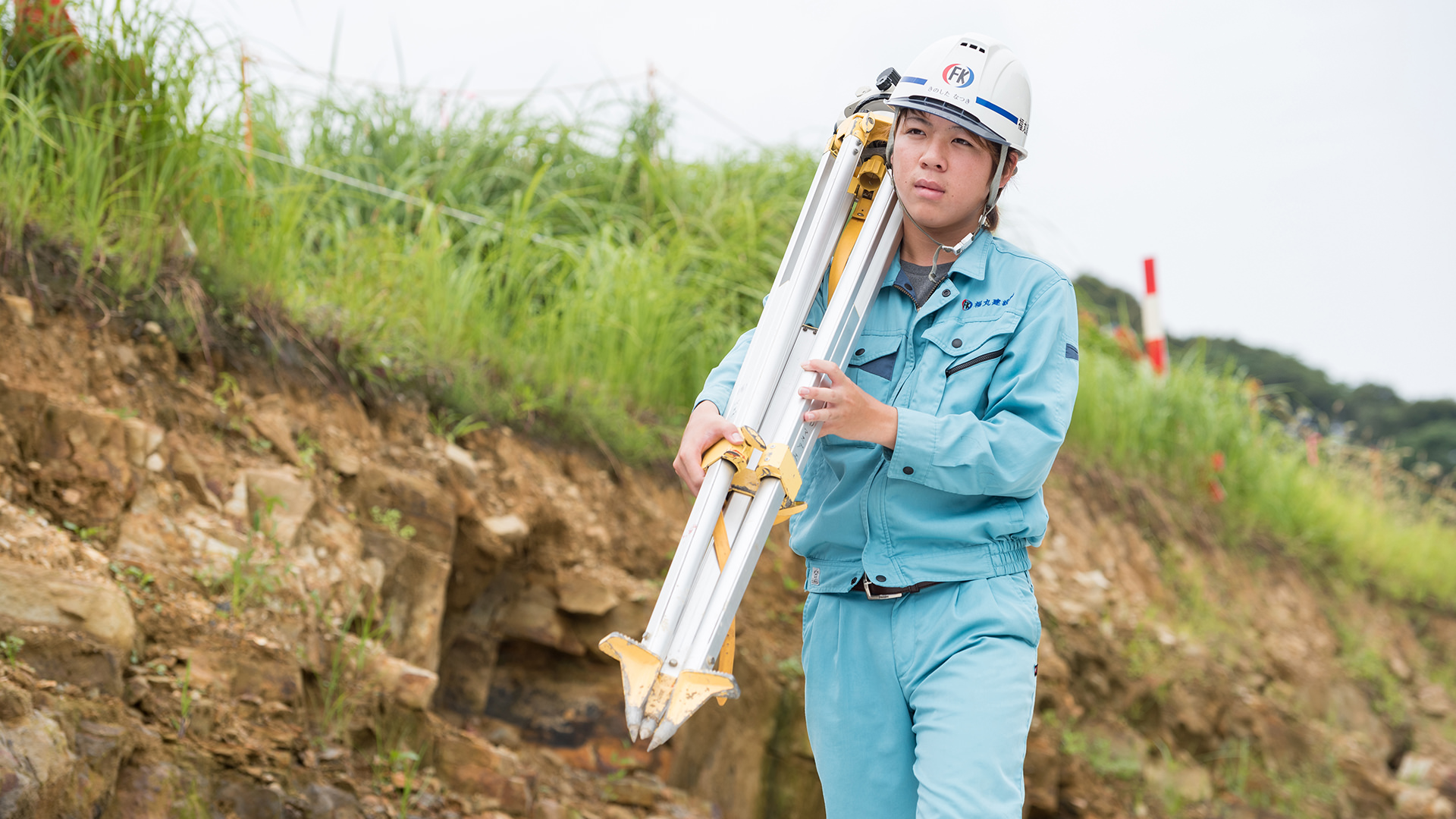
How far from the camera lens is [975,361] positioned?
1.83 m

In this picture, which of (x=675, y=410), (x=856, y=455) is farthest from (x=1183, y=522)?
(x=856, y=455)

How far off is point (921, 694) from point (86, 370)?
90.9 inches

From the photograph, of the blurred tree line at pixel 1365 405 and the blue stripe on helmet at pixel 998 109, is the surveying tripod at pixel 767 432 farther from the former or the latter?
the blurred tree line at pixel 1365 405

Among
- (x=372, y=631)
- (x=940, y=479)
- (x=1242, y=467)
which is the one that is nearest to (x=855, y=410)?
(x=940, y=479)

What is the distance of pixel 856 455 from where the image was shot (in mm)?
1937

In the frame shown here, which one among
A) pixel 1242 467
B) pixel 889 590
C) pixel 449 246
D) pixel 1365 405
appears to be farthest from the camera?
pixel 1365 405

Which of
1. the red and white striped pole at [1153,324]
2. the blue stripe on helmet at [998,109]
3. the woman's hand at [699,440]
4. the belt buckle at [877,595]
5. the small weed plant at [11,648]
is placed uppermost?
the red and white striped pole at [1153,324]

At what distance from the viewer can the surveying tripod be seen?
171 centimetres

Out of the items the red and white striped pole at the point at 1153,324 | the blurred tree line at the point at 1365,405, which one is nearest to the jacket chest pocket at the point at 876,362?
the red and white striped pole at the point at 1153,324

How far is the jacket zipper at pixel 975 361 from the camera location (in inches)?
72.1

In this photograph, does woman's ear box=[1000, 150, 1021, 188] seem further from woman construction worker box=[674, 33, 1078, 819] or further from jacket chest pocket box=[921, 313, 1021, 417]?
jacket chest pocket box=[921, 313, 1021, 417]

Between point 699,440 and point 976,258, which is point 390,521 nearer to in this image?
point 699,440

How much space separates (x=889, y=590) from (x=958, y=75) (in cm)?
87

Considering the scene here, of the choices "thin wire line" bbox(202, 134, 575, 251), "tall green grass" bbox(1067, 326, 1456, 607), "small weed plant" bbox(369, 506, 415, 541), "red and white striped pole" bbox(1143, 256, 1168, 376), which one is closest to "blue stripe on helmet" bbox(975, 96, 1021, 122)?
A: "small weed plant" bbox(369, 506, 415, 541)
